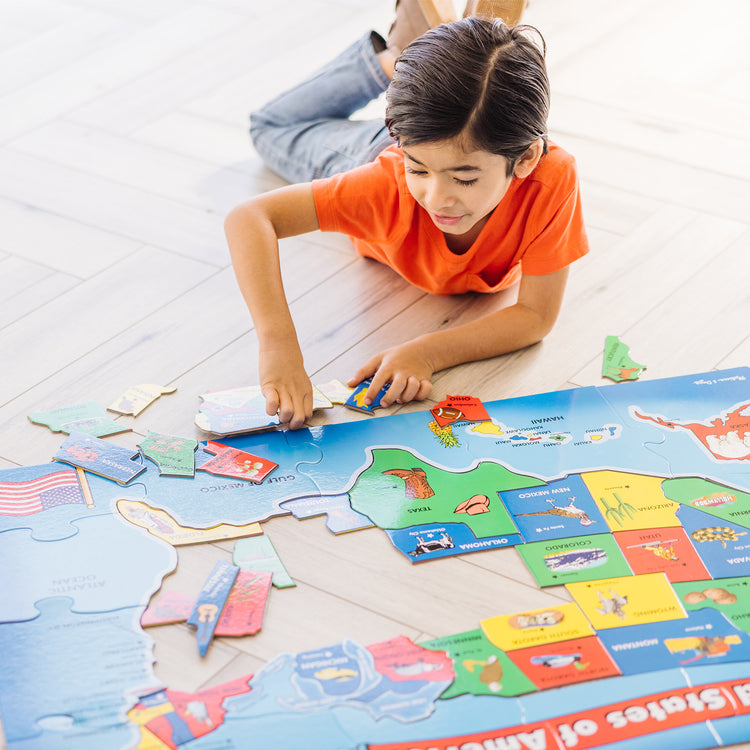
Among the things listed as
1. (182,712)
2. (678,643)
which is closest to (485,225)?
(678,643)

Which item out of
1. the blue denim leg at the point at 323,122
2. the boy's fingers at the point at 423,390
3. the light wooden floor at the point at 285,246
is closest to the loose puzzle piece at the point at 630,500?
the light wooden floor at the point at 285,246

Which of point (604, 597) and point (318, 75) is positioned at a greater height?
point (318, 75)

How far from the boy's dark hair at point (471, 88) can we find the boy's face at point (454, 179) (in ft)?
0.04

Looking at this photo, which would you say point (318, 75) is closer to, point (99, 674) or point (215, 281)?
point (215, 281)

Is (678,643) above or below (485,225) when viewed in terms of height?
below

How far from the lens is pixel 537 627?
954 millimetres

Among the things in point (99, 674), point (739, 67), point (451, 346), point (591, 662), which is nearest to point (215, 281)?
point (451, 346)

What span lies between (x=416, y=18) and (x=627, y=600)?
1015 mm

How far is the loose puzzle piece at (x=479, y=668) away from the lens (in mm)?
892

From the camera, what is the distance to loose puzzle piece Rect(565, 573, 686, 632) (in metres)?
0.96

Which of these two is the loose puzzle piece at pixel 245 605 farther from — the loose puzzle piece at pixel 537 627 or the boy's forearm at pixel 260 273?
the boy's forearm at pixel 260 273

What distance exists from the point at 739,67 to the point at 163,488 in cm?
174

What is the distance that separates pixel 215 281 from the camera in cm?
151

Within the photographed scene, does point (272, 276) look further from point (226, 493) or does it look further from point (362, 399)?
point (226, 493)
